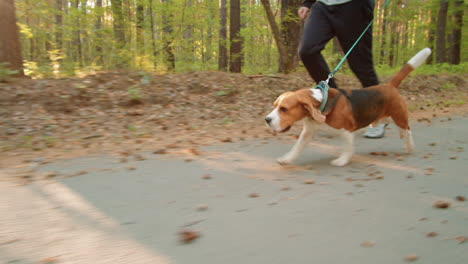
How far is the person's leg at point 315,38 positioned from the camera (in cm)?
397

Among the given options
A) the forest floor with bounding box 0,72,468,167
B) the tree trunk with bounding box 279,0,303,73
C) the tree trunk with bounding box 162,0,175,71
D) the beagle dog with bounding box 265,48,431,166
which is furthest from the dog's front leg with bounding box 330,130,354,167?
the tree trunk with bounding box 162,0,175,71

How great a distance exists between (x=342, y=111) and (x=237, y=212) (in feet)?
5.63

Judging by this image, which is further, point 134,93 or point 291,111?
point 134,93

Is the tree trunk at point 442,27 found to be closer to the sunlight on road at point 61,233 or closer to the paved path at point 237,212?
the paved path at point 237,212

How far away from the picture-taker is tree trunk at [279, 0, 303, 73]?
30.8 feet

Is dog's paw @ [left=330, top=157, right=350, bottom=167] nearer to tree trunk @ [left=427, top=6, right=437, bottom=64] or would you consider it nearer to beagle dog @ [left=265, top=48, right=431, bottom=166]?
beagle dog @ [left=265, top=48, right=431, bottom=166]

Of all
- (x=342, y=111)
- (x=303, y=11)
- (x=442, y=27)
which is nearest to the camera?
(x=342, y=111)

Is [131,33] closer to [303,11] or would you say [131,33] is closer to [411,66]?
[303,11]

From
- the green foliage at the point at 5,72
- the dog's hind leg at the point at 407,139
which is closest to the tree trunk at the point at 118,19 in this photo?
the green foliage at the point at 5,72

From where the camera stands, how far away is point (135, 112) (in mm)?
5348

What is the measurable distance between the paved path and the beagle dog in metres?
0.30

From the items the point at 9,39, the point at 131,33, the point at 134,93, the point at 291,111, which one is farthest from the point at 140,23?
the point at 291,111

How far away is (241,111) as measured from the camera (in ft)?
20.2

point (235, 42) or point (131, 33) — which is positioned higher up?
point (131, 33)
